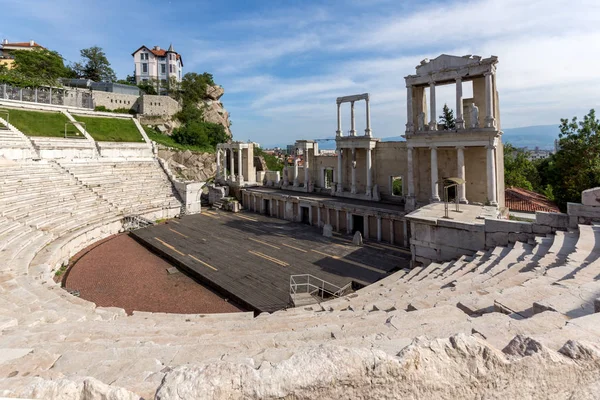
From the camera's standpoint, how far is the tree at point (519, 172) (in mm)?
37125

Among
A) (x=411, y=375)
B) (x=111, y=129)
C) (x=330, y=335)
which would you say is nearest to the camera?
(x=411, y=375)

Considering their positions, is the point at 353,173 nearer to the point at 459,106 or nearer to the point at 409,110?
the point at 409,110

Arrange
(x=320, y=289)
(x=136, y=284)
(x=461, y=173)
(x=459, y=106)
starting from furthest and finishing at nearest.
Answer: (x=459, y=106) < (x=461, y=173) < (x=136, y=284) < (x=320, y=289)

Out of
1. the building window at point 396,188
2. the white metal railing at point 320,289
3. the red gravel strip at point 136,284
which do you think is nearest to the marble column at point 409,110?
the building window at point 396,188

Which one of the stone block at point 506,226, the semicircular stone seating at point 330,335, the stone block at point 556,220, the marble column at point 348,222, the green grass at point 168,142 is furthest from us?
the green grass at point 168,142

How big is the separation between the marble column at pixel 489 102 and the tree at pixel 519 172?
21.8 metres

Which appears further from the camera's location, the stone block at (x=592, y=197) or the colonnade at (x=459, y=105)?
the colonnade at (x=459, y=105)

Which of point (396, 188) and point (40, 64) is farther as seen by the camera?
point (40, 64)

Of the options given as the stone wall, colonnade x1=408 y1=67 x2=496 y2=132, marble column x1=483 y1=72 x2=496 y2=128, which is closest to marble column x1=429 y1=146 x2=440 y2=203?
colonnade x1=408 y1=67 x2=496 y2=132

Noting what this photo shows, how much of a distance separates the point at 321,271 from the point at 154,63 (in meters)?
83.8

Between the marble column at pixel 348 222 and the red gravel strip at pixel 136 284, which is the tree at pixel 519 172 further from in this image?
the red gravel strip at pixel 136 284

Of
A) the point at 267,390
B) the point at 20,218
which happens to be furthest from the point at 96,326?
the point at 20,218

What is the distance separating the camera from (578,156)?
2566 cm

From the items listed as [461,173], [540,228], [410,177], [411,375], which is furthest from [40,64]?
[411,375]
